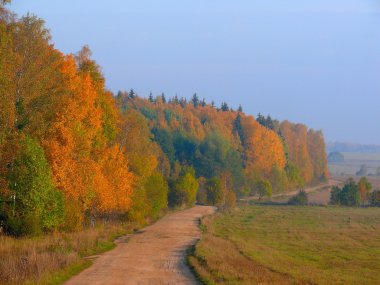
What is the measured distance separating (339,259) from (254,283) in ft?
62.1

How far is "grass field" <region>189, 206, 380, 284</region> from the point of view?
24.6 metres

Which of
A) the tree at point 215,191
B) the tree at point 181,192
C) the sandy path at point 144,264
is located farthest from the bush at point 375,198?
the sandy path at point 144,264

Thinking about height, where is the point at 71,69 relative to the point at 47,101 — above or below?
above

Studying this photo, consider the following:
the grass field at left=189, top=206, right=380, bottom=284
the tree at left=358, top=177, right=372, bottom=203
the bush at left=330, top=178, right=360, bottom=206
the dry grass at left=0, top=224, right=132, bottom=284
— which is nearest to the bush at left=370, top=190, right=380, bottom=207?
the tree at left=358, top=177, right=372, bottom=203

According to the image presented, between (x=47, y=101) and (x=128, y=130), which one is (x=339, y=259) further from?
(x=128, y=130)

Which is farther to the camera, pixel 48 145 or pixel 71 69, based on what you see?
pixel 71 69

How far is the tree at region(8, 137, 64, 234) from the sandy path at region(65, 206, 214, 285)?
5185 millimetres

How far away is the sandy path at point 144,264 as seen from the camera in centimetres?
2180

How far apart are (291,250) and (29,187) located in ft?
65.4

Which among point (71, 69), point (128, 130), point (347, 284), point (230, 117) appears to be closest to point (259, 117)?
point (230, 117)

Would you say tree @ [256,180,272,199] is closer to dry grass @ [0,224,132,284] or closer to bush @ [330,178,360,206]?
bush @ [330,178,360,206]

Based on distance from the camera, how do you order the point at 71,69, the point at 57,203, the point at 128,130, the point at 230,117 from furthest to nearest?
the point at 230,117
the point at 128,130
the point at 71,69
the point at 57,203

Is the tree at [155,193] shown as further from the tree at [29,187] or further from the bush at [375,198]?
the bush at [375,198]

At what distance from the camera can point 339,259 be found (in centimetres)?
3841
